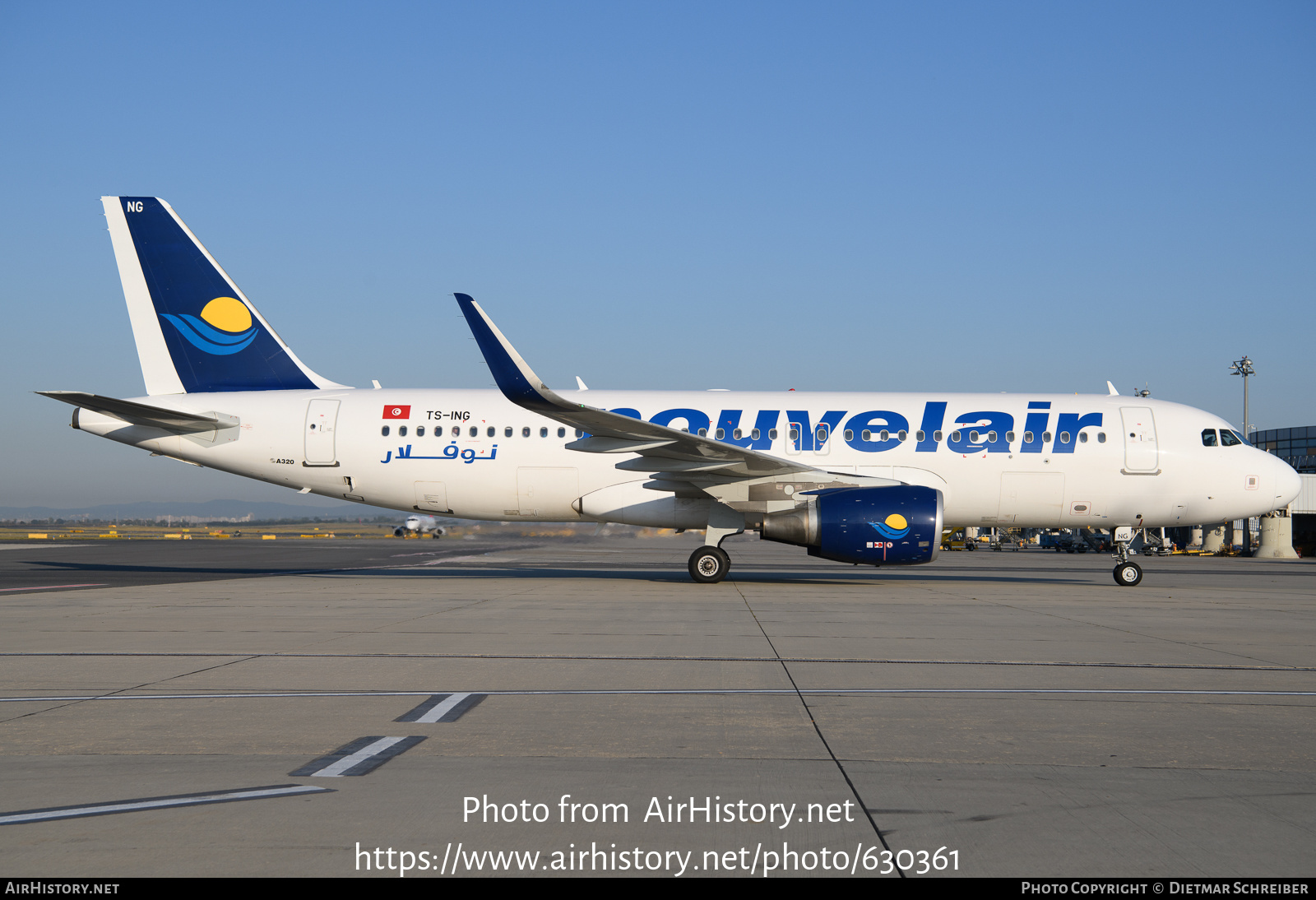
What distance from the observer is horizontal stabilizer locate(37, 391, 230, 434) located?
686 inches

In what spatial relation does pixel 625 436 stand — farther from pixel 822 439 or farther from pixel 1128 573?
pixel 1128 573

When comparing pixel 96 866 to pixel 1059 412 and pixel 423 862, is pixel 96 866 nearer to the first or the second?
pixel 423 862

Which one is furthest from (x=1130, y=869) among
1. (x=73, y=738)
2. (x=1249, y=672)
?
(x=1249, y=672)

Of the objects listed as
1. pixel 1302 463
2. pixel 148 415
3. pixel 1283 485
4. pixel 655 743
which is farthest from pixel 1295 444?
pixel 655 743

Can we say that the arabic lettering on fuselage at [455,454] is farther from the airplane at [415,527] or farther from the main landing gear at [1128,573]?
the airplane at [415,527]

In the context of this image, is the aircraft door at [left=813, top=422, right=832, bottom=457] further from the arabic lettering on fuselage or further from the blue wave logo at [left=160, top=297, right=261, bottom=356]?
the blue wave logo at [left=160, top=297, right=261, bottom=356]

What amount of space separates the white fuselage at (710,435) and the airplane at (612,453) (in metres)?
0.04

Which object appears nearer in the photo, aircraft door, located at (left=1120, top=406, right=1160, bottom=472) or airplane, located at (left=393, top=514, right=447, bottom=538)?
aircraft door, located at (left=1120, top=406, right=1160, bottom=472)

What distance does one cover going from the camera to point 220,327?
19.4m

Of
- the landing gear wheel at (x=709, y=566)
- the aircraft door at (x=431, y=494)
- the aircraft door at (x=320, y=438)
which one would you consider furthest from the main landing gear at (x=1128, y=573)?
the aircraft door at (x=320, y=438)

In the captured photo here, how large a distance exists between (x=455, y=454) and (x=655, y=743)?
14.0m

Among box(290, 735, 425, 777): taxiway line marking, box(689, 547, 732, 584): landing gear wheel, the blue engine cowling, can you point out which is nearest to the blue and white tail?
box(689, 547, 732, 584): landing gear wheel

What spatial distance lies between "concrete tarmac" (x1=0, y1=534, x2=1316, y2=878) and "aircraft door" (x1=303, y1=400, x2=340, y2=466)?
652 cm

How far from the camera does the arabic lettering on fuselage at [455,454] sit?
1862 cm
